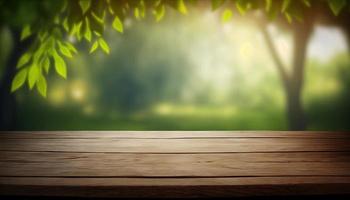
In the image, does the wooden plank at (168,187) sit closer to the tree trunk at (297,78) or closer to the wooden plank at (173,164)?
the wooden plank at (173,164)

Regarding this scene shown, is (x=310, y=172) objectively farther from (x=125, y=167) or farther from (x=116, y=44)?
(x=116, y=44)

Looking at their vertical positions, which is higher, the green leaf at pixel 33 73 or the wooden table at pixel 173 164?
the green leaf at pixel 33 73

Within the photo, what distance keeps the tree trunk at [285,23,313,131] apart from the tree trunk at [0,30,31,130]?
588 centimetres

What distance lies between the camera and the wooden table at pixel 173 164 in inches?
65.4

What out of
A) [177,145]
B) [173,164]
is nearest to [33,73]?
[173,164]

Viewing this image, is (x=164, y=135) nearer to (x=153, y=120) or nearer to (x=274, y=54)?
(x=274, y=54)

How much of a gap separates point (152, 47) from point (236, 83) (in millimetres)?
2878

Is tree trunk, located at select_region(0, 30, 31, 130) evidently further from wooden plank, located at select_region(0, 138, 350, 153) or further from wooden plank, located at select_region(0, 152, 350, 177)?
wooden plank, located at select_region(0, 152, 350, 177)

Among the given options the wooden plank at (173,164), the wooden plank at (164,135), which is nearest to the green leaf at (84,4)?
the wooden plank at (173,164)

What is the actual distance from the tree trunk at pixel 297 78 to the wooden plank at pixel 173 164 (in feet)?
23.8

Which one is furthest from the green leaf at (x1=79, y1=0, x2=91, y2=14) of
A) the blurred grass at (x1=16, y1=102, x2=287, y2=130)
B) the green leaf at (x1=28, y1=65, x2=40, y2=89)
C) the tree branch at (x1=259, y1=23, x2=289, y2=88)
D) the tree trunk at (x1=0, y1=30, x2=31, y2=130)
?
the blurred grass at (x1=16, y1=102, x2=287, y2=130)

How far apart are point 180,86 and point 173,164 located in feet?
33.5

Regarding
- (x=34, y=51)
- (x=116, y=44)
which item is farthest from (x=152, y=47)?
(x=34, y=51)

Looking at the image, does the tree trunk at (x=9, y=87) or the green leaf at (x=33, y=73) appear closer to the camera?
the green leaf at (x=33, y=73)
